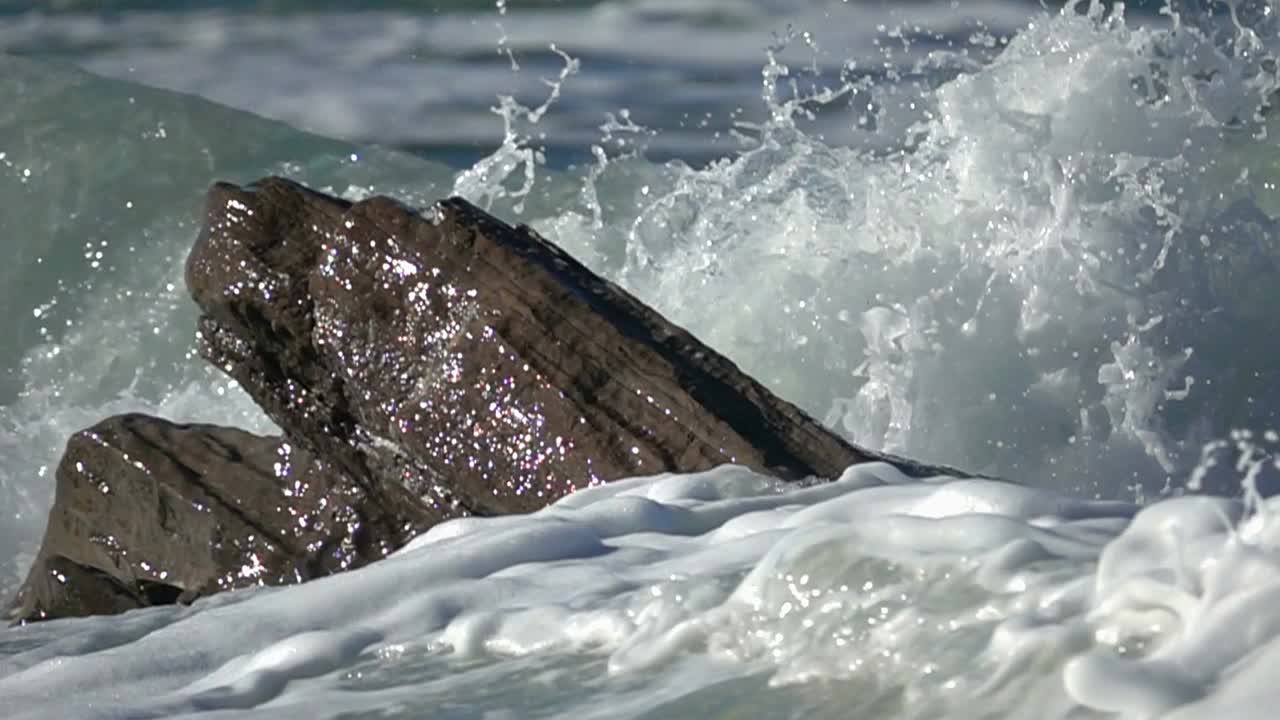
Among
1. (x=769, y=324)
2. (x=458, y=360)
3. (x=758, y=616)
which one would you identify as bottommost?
(x=758, y=616)

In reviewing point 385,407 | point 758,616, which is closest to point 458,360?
point 385,407

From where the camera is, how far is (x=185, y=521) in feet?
15.1

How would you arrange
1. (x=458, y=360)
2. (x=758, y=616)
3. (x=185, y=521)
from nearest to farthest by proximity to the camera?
(x=758, y=616) → (x=458, y=360) → (x=185, y=521)

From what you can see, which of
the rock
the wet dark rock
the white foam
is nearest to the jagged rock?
the wet dark rock

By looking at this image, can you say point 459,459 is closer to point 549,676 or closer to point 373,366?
point 373,366

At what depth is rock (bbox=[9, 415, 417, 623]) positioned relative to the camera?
439 centimetres

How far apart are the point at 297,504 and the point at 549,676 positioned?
1.86 m

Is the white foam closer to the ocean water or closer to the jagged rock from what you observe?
the ocean water

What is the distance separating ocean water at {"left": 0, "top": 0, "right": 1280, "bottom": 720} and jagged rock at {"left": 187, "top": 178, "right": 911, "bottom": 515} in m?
0.34

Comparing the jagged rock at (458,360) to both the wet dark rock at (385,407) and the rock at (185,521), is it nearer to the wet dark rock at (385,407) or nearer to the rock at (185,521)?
the wet dark rock at (385,407)

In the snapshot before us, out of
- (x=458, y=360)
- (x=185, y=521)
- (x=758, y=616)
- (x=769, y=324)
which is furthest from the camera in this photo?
(x=769, y=324)

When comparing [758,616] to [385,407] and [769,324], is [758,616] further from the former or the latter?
[769,324]

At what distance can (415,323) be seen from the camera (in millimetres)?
4297

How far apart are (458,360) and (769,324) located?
2.37 meters
